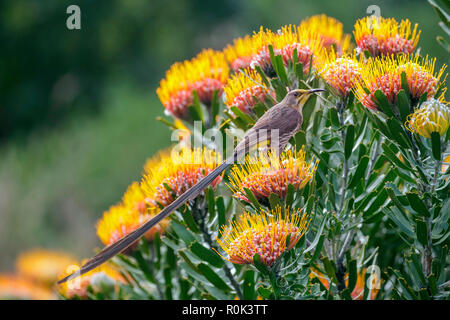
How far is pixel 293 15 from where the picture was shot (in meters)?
10.1

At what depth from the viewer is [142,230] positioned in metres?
1.38

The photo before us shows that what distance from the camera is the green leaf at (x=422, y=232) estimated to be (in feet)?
4.44

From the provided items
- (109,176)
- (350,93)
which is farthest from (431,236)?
(109,176)

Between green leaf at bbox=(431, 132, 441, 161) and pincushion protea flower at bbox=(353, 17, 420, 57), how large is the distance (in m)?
0.40

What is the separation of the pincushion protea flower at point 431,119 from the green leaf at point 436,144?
0.05 feet

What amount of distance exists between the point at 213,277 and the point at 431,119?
2.41 feet

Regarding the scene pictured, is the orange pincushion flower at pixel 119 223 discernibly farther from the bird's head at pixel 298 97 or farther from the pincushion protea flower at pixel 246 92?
the bird's head at pixel 298 97

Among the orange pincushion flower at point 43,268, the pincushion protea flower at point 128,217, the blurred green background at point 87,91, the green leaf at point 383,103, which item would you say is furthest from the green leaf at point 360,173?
the blurred green background at point 87,91

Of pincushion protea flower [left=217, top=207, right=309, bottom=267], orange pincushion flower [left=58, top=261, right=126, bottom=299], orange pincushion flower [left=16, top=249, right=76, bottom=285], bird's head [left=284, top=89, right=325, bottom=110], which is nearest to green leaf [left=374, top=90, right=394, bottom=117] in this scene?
bird's head [left=284, top=89, right=325, bottom=110]

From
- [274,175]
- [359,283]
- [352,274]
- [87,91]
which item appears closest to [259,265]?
[274,175]

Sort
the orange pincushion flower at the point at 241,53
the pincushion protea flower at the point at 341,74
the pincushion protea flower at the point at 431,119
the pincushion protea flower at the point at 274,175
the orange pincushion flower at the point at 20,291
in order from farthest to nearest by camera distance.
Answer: the orange pincushion flower at the point at 20,291
the orange pincushion flower at the point at 241,53
the pincushion protea flower at the point at 341,74
the pincushion protea flower at the point at 274,175
the pincushion protea flower at the point at 431,119

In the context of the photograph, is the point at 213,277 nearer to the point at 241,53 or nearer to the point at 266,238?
the point at 266,238

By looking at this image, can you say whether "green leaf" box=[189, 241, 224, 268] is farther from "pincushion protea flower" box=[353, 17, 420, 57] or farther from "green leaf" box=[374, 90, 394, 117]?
"pincushion protea flower" box=[353, 17, 420, 57]

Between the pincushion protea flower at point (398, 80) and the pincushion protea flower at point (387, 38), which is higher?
the pincushion protea flower at point (387, 38)
